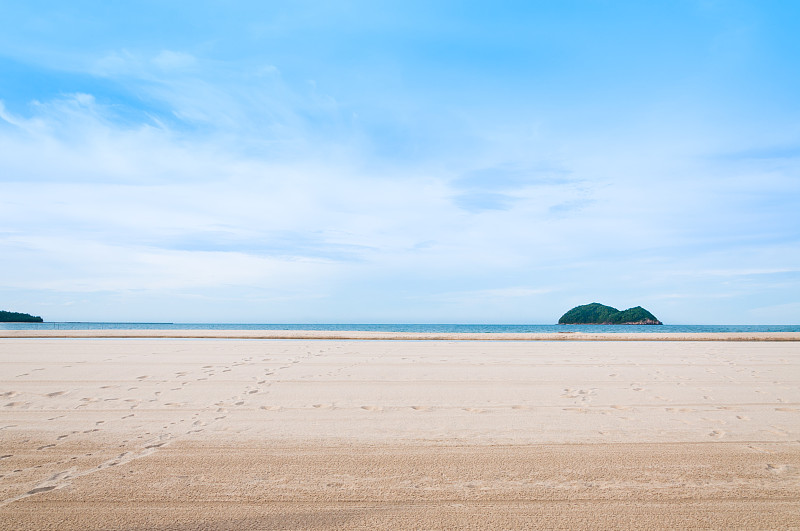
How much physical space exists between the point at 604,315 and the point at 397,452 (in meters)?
110

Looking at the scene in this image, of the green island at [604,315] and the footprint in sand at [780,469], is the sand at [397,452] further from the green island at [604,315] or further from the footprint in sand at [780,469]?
the green island at [604,315]

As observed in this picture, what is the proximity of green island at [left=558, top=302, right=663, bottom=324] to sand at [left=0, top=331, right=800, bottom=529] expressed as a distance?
3985 inches

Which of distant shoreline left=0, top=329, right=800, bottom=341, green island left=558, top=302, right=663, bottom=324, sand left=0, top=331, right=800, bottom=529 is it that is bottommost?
sand left=0, top=331, right=800, bottom=529

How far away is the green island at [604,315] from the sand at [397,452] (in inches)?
3985

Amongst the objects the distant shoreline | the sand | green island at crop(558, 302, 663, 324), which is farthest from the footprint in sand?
green island at crop(558, 302, 663, 324)

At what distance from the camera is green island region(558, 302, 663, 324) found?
98188 mm

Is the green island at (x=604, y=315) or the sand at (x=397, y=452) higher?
the green island at (x=604, y=315)

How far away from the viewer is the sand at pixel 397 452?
2926 millimetres

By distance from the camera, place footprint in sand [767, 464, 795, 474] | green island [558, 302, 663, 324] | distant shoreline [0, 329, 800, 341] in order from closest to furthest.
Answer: footprint in sand [767, 464, 795, 474] < distant shoreline [0, 329, 800, 341] < green island [558, 302, 663, 324]

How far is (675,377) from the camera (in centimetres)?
821

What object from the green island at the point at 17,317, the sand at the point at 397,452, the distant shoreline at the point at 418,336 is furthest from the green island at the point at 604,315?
the green island at the point at 17,317

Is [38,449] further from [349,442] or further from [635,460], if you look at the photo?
[635,460]

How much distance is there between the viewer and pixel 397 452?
4047 millimetres

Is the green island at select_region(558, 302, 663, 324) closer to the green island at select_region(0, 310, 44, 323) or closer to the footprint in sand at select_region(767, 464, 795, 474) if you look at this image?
the footprint in sand at select_region(767, 464, 795, 474)
